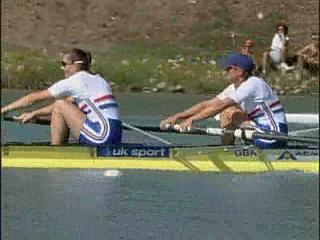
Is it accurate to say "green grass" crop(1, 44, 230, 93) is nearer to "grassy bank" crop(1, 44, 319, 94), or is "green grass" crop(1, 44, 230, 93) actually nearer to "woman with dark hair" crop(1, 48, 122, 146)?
"grassy bank" crop(1, 44, 319, 94)

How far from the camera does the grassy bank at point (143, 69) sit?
15594 mm

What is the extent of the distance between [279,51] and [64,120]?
6.97m

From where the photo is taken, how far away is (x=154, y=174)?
294 inches

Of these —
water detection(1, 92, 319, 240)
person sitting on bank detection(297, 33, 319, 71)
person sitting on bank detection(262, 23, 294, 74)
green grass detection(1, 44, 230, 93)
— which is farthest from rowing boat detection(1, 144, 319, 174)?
green grass detection(1, 44, 230, 93)

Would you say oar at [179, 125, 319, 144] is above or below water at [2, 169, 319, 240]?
above

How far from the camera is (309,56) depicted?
14.5 meters

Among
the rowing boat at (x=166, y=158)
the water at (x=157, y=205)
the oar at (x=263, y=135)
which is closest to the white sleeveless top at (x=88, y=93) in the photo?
the rowing boat at (x=166, y=158)

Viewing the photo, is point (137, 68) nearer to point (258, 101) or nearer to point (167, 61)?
point (167, 61)

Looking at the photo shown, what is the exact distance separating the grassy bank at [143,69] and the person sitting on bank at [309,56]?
0.38 meters

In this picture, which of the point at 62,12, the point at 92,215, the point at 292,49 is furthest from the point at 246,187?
the point at 62,12

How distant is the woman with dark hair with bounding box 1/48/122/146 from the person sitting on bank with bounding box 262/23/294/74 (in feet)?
21.5

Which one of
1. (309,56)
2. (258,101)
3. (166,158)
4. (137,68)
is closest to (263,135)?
(258,101)

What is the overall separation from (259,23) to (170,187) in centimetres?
981

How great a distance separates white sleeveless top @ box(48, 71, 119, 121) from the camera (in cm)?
750
